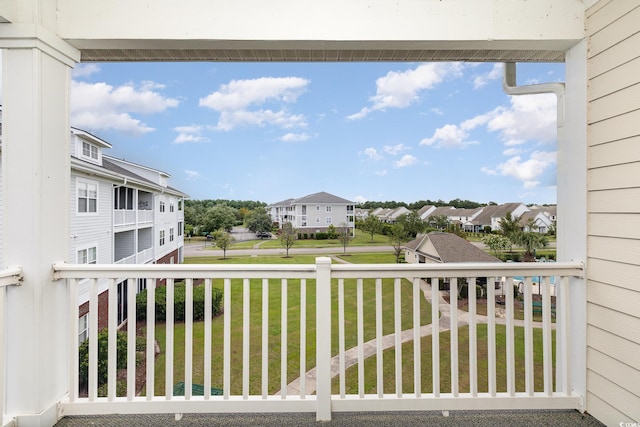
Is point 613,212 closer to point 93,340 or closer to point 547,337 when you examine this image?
point 547,337

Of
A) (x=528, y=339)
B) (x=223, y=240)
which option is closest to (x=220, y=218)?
(x=223, y=240)

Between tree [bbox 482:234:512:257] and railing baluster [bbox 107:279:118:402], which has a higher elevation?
tree [bbox 482:234:512:257]

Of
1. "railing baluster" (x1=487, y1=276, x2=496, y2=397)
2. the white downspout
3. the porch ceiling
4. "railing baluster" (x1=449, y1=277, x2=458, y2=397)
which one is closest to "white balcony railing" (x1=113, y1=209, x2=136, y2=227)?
the porch ceiling

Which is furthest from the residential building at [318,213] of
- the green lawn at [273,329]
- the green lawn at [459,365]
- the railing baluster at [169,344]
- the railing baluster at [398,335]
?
the green lawn at [459,365]

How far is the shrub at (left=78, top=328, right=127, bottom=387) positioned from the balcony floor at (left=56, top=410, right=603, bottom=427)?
190 mm

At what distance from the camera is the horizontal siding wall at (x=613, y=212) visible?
1.30 m

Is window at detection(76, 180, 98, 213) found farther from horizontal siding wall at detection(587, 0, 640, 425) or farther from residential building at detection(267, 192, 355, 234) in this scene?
horizontal siding wall at detection(587, 0, 640, 425)

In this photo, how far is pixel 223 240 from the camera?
5.85ft

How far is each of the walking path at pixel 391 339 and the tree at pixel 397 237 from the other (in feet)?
0.78

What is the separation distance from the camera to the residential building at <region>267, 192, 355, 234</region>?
1.82 metres

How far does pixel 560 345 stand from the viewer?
1.63m

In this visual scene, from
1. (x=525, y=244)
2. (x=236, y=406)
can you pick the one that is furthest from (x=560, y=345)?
(x=236, y=406)

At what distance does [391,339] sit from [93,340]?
5.41ft

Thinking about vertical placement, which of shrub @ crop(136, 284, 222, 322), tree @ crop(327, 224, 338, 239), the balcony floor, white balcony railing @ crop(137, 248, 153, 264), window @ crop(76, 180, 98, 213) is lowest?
the balcony floor
